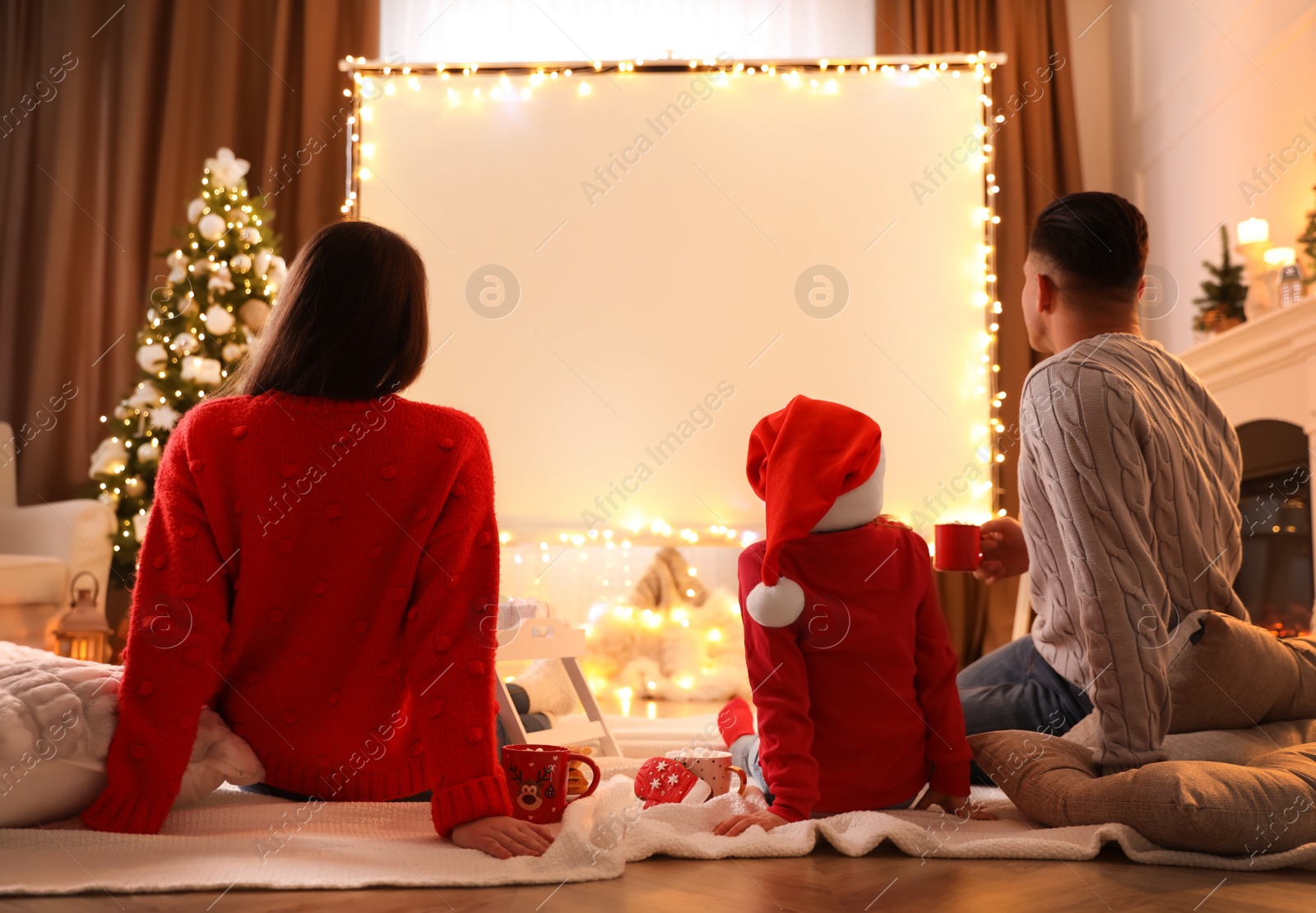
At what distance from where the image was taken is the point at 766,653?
1331 millimetres

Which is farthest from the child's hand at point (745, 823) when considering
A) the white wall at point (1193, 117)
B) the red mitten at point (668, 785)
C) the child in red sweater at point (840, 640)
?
the white wall at point (1193, 117)

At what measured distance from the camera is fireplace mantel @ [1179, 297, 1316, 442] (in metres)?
2.54

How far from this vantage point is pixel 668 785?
4.89 ft

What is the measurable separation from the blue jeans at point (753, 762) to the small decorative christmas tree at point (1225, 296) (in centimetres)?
228

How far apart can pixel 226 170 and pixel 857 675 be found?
10.8 feet

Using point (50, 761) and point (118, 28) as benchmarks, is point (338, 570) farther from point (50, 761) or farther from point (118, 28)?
point (118, 28)

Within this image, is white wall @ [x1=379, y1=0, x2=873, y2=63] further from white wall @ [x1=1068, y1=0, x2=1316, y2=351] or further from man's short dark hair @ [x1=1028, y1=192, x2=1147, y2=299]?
man's short dark hair @ [x1=1028, y1=192, x2=1147, y2=299]

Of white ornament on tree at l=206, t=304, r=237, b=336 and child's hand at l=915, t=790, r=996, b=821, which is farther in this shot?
white ornament on tree at l=206, t=304, r=237, b=336

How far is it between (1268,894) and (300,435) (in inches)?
48.5

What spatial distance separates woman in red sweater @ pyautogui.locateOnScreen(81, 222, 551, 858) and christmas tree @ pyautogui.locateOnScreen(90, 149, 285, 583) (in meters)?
2.45

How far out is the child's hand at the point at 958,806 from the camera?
1.41 metres

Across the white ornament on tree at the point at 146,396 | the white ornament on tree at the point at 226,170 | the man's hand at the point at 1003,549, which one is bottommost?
the man's hand at the point at 1003,549

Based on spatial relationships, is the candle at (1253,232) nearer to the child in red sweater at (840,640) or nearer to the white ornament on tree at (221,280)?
the child in red sweater at (840,640)

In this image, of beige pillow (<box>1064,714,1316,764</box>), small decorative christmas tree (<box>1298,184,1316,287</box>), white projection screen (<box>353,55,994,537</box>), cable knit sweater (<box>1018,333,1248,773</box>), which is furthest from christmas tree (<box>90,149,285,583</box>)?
small decorative christmas tree (<box>1298,184,1316,287</box>)
